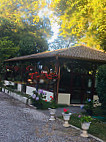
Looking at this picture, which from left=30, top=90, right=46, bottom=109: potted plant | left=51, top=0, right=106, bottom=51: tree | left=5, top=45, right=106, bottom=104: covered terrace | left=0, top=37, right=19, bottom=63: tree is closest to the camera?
left=30, top=90, right=46, bottom=109: potted plant

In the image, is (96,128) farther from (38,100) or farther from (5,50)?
(5,50)

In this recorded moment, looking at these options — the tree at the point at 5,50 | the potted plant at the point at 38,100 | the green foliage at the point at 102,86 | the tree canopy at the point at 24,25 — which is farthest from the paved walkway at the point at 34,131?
the tree canopy at the point at 24,25

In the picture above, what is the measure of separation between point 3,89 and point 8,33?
1475 centimetres

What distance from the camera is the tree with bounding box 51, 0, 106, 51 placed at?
20612 millimetres

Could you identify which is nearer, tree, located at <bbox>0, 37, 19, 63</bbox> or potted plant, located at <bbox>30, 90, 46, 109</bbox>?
potted plant, located at <bbox>30, 90, 46, 109</bbox>

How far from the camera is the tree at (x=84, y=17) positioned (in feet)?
67.6

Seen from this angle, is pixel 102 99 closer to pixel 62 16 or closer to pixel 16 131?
pixel 16 131

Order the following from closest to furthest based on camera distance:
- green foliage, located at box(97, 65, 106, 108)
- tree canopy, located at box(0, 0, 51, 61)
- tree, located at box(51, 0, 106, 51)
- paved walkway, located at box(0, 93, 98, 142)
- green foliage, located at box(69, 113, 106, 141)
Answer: paved walkway, located at box(0, 93, 98, 142), green foliage, located at box(69, 113, 106, 141), green foliage, located at box(97, 65, 106, 108), tree, located at box(51, 0, 106, 51), tree canopy, located at box(0, 0, 51, 61)

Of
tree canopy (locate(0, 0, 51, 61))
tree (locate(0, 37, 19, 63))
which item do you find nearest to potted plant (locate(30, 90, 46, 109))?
tree (locate(0, 37, 19, 63))

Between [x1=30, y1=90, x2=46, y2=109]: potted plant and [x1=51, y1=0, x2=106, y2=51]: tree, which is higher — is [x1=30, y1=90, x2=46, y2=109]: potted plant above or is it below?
below

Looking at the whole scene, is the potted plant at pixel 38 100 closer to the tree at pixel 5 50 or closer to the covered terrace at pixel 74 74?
the covered terrace at pixel 74 74

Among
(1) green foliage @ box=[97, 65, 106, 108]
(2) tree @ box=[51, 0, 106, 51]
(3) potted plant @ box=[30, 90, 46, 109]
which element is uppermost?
(2) tree @ box=[51, 0, 106, 51]

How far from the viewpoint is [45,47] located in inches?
1248

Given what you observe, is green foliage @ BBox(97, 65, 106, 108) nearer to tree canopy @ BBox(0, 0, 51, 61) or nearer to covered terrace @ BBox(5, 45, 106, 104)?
covered terrace @ BBox(5, 45, 106, 104)
